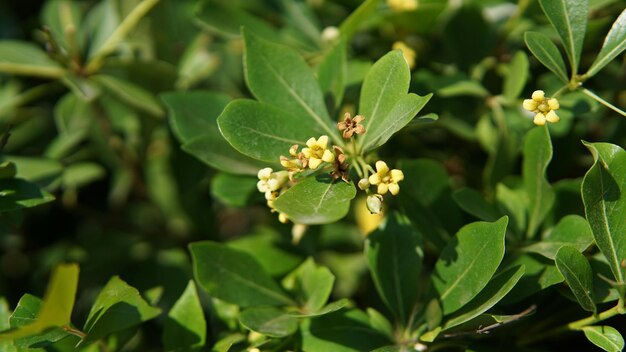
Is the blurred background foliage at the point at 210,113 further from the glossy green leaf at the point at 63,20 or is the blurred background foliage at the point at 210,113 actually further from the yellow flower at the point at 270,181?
the yellow flower at the point at 270,181

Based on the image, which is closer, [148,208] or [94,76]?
[94,76]

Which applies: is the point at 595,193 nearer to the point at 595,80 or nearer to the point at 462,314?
the point at 462,314

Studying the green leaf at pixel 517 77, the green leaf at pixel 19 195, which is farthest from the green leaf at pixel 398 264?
the green leaf at pixel 19 195

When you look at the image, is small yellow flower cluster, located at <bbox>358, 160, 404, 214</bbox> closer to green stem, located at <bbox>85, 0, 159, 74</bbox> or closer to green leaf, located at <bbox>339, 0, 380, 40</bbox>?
green leaf, located at <bbox>339, 0, 380, 40</bbox>

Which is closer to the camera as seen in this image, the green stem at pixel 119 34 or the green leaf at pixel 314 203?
the green leaf at pixel 314 203

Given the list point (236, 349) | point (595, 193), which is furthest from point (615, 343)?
point (236, 349)

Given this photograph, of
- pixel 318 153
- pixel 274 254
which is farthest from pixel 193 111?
pixel 318 153
